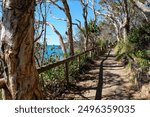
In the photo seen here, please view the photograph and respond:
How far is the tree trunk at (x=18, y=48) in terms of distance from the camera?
3939 millimetres

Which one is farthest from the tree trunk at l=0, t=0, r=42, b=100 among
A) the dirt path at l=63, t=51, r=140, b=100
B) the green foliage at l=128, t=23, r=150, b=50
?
the green foliage at l=128, t=23, r=150, b=50

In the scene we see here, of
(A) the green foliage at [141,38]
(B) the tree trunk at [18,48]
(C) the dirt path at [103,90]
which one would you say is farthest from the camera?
(A) the green foliage at [141,38]

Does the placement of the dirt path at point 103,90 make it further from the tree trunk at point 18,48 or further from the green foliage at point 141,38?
the green foliage at point 141,38

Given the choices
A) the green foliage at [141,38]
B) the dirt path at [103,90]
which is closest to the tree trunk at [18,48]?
the dirt path at [103,90]

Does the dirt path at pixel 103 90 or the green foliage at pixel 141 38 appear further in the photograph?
the green foliage at pixel 141 38

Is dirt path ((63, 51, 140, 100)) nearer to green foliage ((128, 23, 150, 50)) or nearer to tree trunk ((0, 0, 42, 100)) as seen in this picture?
tree trunk ((0, 0, 42, 100))

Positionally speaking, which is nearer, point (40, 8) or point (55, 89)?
point (55, 89)

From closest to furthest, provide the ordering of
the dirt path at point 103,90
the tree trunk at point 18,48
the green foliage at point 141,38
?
1. the tree trunk at point 18,48
2. the dirt path at point 103,90
3. the green foliage at point 141,38

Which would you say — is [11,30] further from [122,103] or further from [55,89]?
[55,89]

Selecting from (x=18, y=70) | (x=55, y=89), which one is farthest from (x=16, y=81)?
(x=55, y=89)

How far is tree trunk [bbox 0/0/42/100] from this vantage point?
12.9 feet

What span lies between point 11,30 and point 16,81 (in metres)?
0.72

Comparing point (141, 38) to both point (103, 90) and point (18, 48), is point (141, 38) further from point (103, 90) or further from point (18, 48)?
point (18, 48)

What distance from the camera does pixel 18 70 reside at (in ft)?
13.3
